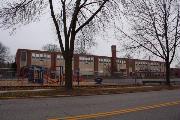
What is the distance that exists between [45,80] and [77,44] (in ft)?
58.2

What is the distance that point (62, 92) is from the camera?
2486 centimetres

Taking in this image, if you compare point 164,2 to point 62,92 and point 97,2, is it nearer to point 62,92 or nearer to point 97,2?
point 97,2

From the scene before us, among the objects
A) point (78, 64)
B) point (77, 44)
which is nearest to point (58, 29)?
point (77, 44)

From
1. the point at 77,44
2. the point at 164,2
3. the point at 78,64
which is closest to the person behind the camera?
the point at 77,44

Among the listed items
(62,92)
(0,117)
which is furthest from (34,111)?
(62,92)

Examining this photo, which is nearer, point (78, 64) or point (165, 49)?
point (165, 49)

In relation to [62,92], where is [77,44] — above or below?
above

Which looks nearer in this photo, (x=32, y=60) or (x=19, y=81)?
(x=19, y=81)

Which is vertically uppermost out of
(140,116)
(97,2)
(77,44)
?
(97,2)

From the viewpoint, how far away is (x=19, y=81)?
38469 millimetres

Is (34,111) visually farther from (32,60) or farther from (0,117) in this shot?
(32,60)

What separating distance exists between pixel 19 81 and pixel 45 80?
7.80m

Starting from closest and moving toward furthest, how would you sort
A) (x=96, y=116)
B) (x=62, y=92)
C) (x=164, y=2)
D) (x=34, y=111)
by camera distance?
(x=96, y=116), (x=34, y=111), (x=62, y=92), (x=164, y=2)

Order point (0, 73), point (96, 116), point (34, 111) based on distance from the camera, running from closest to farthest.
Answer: point (96, 116) → point (34, 111) → point (0, 73)
